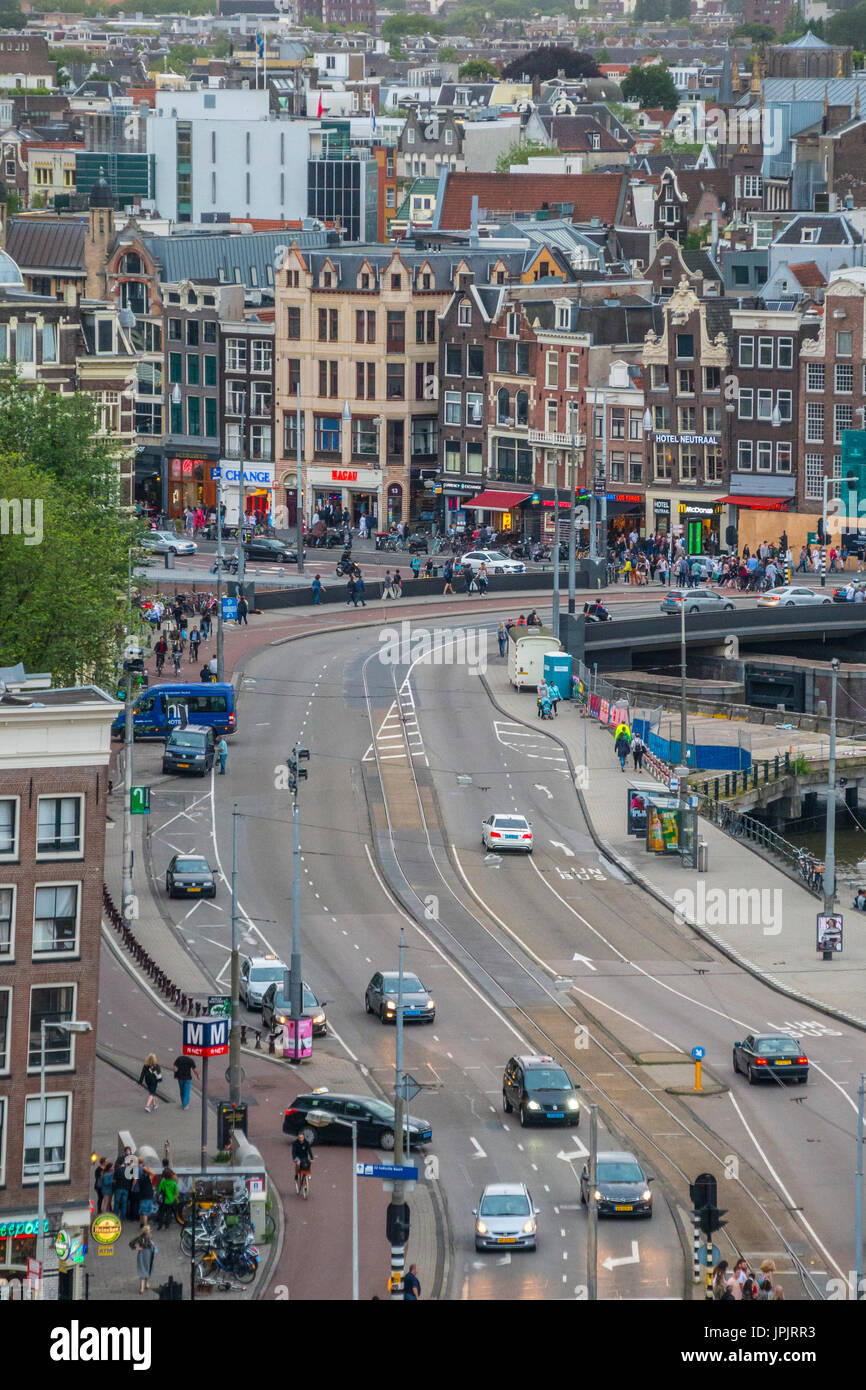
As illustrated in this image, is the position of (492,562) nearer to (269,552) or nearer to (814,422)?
(269,552)

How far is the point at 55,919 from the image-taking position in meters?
50.2

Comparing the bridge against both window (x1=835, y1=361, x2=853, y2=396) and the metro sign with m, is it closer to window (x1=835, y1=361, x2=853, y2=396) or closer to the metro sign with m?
window (x1=835, y1=361, x2=853, y2=396)

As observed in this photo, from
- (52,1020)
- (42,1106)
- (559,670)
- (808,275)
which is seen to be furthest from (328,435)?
(42,1106)

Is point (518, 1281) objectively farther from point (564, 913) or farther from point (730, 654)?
point (730, 654)

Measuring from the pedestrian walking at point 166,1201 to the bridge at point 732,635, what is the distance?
64.7 meters

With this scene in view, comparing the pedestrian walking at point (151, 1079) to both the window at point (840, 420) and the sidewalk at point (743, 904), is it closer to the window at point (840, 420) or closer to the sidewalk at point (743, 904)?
A: the sidewalk at point (743, 904)

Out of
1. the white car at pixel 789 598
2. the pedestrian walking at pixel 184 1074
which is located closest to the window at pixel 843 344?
the white car at pixel 789 598

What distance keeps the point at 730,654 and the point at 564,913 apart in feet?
139

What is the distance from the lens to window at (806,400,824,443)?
139875 mm

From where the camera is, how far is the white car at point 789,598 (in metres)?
121

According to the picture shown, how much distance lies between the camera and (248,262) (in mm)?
174000
